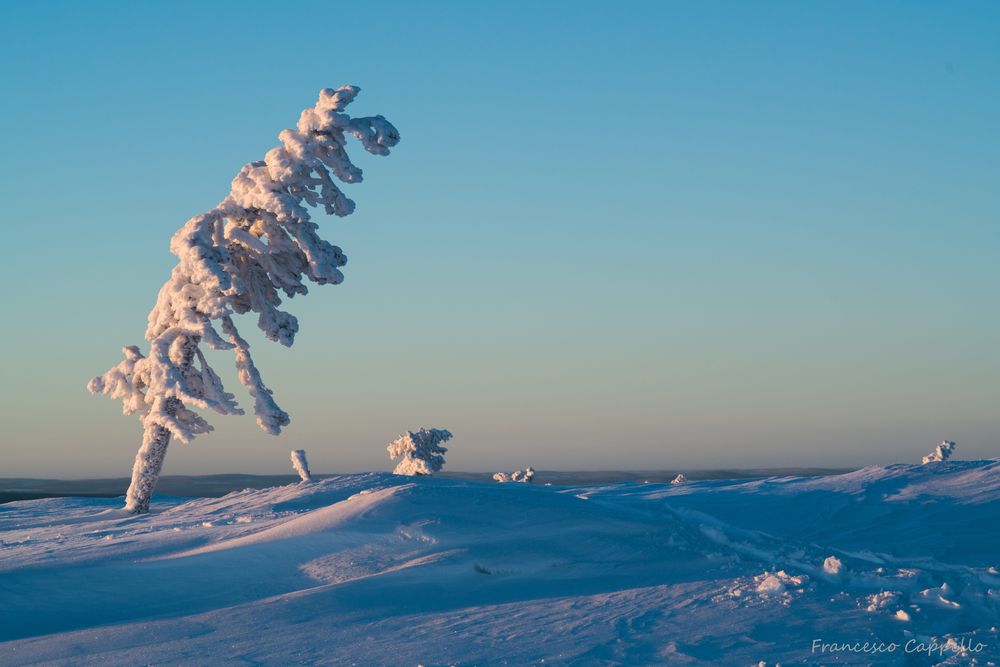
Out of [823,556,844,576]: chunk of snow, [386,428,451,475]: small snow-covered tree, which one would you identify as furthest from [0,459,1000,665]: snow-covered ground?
[386,428,451,475]: small snow-covered tree

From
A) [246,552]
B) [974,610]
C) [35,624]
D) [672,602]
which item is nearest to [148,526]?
[246,552]

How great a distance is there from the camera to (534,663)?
24.8 feet

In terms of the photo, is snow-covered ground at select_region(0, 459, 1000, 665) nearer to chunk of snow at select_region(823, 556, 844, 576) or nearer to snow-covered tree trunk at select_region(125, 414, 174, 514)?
chunk of snow at select_region(823, 556, 844, 576)

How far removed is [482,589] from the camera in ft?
32.0

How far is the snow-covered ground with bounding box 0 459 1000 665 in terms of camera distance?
7.99 metres

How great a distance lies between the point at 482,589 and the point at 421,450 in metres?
19.1

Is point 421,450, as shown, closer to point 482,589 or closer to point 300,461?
point 300,461

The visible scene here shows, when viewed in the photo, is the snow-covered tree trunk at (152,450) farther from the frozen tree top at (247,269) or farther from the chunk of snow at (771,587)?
the chunk of snow at (771,587)

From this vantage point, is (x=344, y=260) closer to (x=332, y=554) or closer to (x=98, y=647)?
(x=332, y=554)

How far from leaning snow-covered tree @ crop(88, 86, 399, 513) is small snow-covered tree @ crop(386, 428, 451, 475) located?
30.8ft


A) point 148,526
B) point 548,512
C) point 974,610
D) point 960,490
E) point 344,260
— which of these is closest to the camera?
point 974,610

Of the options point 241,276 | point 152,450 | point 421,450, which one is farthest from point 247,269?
point 421,450

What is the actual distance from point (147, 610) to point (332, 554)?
→ 219 centimetres

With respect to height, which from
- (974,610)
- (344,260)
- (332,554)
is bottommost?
(974,610)
